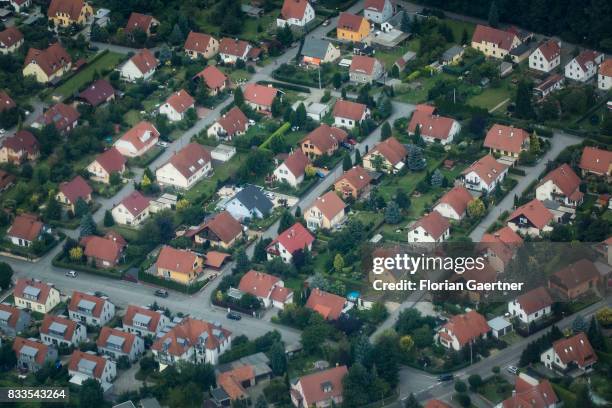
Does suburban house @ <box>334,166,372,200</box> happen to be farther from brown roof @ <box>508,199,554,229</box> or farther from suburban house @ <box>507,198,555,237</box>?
suburban house @ <box>507,198,555,237</box>

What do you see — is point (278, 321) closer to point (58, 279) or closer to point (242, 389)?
point (242, 389)

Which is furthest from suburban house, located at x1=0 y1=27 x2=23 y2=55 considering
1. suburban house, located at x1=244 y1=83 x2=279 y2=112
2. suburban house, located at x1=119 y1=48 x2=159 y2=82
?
suburban house, located at x1=244 y1=83 x2=279 y2=112

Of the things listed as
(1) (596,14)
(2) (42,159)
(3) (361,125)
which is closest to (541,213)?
(3) (361,125)

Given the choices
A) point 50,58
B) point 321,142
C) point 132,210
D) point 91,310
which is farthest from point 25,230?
point 50,58

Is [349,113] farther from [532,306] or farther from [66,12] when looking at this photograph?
[66,12]

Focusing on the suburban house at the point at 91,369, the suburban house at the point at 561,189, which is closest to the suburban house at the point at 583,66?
the suburban house at the point at 561,189
